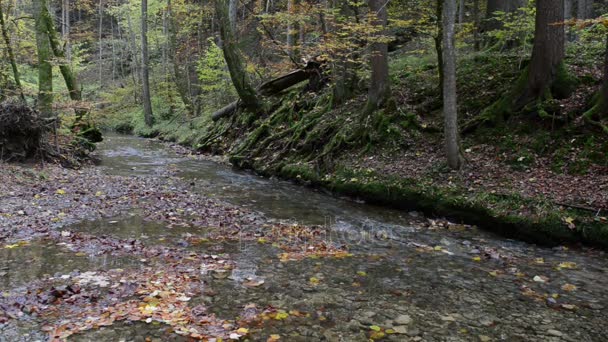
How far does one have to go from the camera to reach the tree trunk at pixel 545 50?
10242mm

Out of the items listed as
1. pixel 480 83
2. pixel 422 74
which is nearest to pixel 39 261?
pixel 480 83

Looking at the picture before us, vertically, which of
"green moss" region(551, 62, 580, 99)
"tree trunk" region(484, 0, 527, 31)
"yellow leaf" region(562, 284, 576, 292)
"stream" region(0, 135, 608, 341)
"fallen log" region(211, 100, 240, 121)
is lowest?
"stream" region(0, 135, 608, 341)

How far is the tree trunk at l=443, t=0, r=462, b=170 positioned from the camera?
9.65 m

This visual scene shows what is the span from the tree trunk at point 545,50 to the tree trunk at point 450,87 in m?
2.22

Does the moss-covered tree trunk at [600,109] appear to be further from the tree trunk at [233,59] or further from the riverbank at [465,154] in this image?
the tree trunk at [233,59]

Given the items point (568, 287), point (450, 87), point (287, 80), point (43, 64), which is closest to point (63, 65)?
point (43, 64)

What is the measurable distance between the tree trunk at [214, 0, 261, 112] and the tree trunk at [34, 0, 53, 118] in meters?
6.25

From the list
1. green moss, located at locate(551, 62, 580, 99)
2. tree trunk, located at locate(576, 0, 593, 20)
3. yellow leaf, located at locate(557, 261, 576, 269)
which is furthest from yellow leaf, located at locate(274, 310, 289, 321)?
tree trunk, located at locate(576, 0, 593, 20)

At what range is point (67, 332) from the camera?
4.12m

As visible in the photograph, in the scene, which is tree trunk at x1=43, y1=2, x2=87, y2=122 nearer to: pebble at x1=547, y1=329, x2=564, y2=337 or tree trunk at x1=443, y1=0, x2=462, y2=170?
tree trunk at x1=443, y1=0, x2=462, y2=170

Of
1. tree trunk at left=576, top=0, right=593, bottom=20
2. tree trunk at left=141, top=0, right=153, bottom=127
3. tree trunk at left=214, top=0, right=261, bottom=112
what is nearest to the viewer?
tree trunk at left=214, top=0, right=261, bottom=112

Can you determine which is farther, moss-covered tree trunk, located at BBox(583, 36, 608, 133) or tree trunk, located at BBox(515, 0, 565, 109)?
tree trunk, located at BBox(515, 0, 565, 109)

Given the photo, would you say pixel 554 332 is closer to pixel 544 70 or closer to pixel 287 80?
pixel 544 70

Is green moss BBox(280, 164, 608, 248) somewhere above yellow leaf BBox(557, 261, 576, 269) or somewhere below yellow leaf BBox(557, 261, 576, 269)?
above
